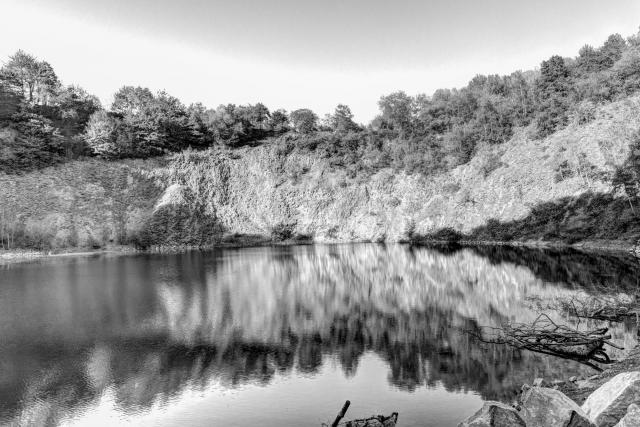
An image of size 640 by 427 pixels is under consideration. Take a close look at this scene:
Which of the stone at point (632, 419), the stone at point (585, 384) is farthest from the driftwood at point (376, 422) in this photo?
the stone at point (632, 419)

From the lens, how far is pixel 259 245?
71875 millimetres

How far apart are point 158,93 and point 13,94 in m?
24.9

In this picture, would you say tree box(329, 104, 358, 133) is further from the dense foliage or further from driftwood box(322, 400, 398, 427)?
driftwood box(322, 400, 398, 427)

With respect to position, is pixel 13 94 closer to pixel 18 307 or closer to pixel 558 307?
pixel 18 307

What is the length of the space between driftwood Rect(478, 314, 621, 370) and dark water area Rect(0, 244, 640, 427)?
548mm

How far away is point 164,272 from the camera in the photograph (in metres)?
35.8

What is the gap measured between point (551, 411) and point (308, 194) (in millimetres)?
71353

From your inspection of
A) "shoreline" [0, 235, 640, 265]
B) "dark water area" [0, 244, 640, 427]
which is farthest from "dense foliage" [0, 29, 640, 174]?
"dark water area" [0, 244, 640, 427]

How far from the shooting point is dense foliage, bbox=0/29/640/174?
208ft

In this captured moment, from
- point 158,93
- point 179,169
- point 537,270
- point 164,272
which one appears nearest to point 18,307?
point 164,272

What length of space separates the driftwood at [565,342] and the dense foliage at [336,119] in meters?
50.1

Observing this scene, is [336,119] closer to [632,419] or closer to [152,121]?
[152,121]

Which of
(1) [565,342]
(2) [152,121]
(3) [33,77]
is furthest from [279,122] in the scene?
(1) [565,342]

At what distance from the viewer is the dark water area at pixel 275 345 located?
36.3 feet
